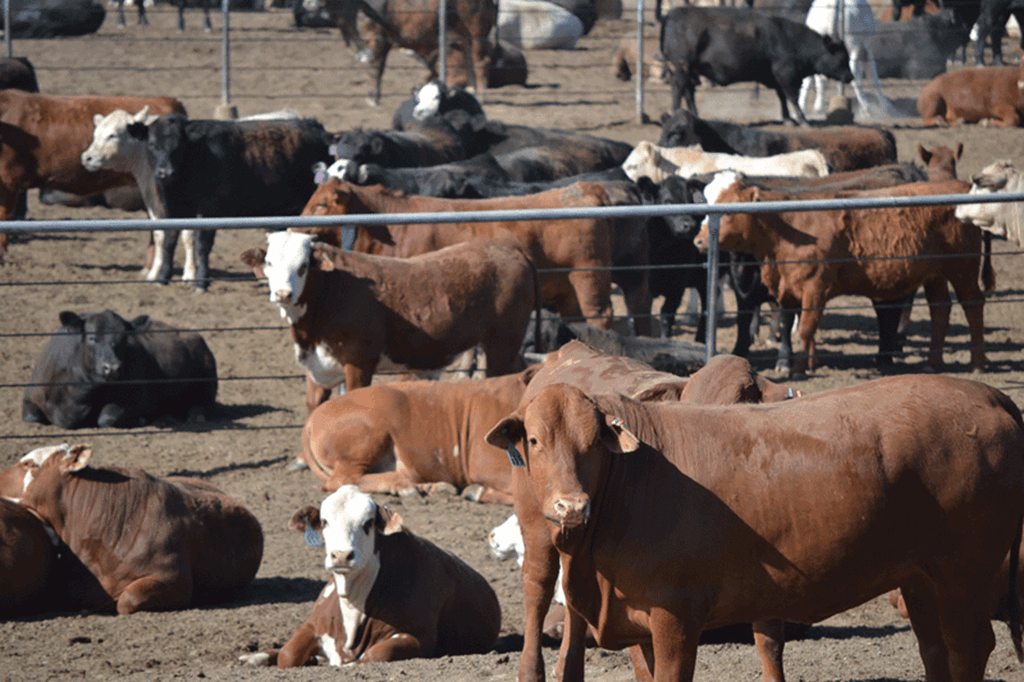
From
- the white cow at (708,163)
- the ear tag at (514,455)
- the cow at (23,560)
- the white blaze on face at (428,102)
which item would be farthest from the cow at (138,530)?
the white blaze on face at (428,102)

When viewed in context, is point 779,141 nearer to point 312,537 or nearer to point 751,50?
point 751,50

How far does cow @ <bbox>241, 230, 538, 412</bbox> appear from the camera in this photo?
8477 millimetres

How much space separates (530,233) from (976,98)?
41.7ft

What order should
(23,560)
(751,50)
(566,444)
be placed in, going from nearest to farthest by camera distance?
(566,444)
(23,560)
(751,50)

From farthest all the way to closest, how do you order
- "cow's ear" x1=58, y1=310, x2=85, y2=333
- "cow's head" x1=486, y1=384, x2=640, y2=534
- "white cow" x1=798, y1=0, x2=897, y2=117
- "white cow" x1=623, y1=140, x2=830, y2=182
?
"white cow" x1=798, y1=0, x2=897, y2=117
"white cow" x1=623, y1=140, x2=830, y2=182
"cow's ear" x1=58, y1=310, x2=85, y2=333
"cow's head" x1=486, y1=384, x2=640, y2=534

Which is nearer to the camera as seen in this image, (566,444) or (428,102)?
(566,444)

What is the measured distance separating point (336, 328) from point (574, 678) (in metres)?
4.56

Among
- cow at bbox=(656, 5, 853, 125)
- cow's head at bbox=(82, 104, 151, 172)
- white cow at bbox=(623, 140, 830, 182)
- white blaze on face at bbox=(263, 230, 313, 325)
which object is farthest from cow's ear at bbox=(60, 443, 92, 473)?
cow at bbox=(656, 5, 853, 125)

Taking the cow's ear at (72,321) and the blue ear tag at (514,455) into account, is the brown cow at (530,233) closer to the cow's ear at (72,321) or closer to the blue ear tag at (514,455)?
the cow's ear at (72,321)

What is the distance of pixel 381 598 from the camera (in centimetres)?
611

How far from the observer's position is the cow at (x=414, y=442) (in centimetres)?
821

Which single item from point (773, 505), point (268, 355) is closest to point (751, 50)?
point (268, 355)

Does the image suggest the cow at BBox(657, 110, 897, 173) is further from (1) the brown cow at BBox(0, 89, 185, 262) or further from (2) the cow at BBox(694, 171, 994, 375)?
(1) the brown cow at BBox(0, 89, 185, 262)

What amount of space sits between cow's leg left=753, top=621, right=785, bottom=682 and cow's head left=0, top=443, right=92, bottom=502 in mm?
3757
